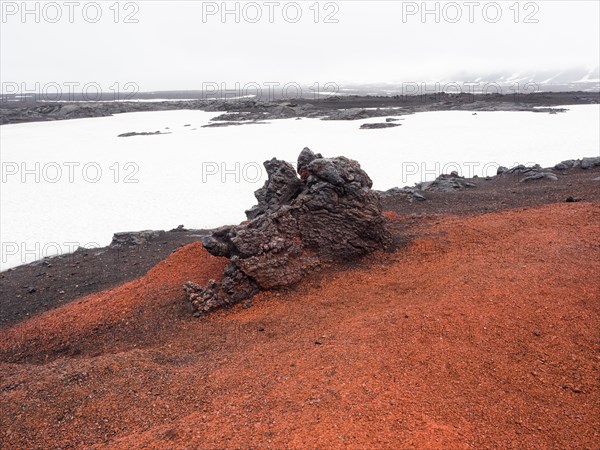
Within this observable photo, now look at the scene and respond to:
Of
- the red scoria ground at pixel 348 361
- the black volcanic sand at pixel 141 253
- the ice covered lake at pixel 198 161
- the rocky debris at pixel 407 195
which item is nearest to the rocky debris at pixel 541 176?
the black volcanic sand at pixel 141 253

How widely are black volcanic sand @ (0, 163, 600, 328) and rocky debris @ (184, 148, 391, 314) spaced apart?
154 cm

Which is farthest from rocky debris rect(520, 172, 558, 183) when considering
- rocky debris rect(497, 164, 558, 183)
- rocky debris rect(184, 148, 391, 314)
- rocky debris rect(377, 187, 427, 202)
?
rocky debris rect(184, 148, 391, 314)

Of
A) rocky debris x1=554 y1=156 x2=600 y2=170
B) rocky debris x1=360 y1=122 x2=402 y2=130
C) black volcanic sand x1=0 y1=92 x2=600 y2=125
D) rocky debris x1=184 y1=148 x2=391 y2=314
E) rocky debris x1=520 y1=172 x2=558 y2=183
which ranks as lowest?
rocky debris x1=184 y1=148 x2=391 y2=314

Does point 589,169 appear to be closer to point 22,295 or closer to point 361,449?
point 361,449

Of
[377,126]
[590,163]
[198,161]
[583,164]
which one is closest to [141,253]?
[198,161]

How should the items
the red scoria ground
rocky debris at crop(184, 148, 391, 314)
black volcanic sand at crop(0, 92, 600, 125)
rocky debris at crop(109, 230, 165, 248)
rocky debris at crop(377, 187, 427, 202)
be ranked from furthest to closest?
black volcanic sand at crop(0, 92, 600, 125) → rocky debris at crop(377, 187, 427, 202) → rocky debris at crop(109, 230, 165, 248) → rocky debris at crop(184, 148, 391, 314) → the red scoria ground

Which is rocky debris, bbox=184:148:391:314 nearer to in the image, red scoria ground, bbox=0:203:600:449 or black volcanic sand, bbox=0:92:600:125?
red scoria ground, bbox=0:203:600:449

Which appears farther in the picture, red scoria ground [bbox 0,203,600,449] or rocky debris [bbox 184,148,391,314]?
rocky debris [bbox 184,148,391,314]

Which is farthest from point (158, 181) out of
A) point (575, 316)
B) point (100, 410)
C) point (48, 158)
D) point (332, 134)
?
point (575, 316)

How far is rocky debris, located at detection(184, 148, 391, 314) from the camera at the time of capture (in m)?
10.3

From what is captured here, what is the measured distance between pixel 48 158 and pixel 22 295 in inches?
1083

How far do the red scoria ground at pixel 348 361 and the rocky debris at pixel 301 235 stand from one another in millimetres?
458

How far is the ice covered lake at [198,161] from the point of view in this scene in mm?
21844

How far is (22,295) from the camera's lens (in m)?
13.7
